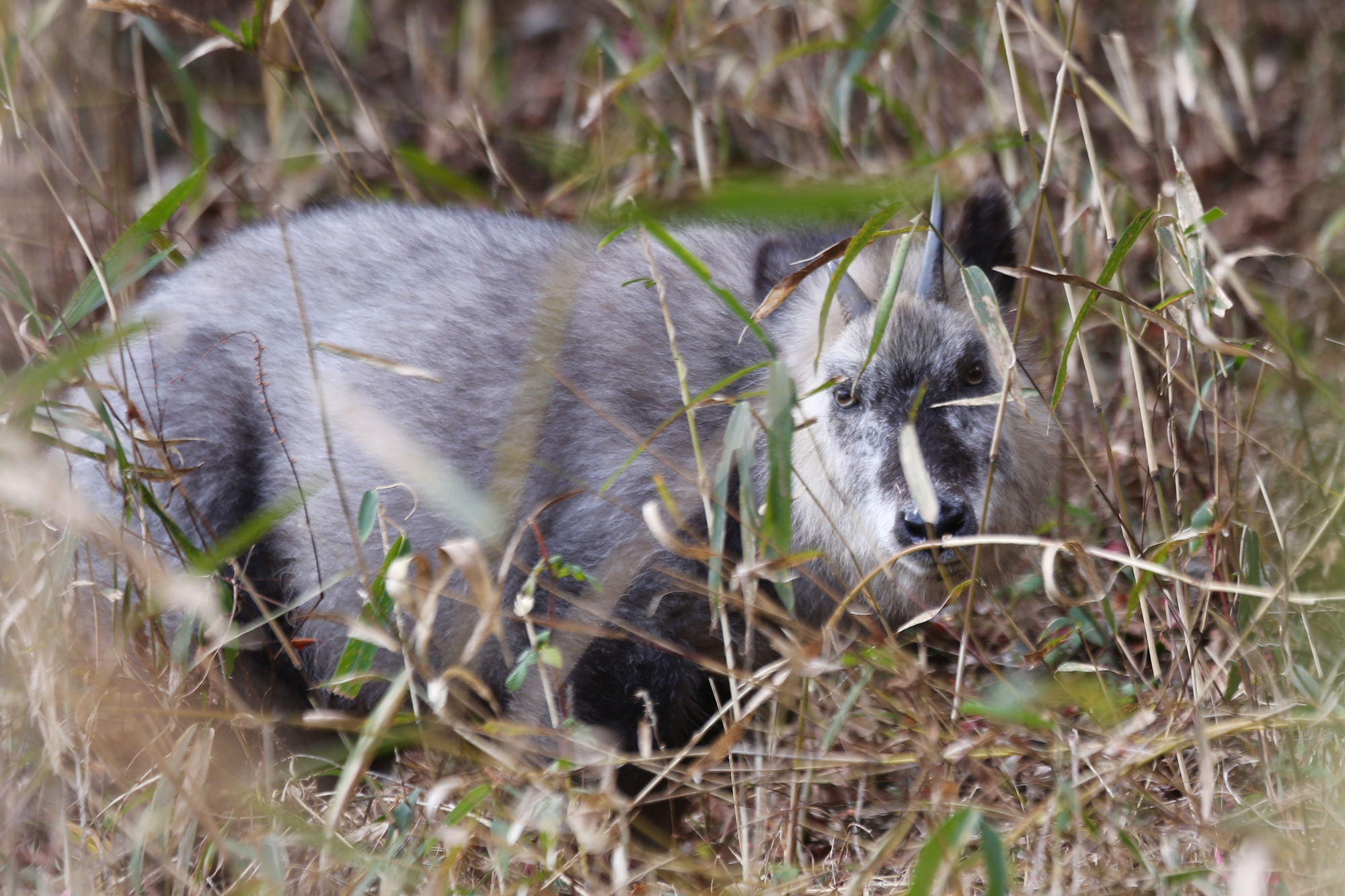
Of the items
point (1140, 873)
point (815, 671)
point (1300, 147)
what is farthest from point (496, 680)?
point (1300, 147)

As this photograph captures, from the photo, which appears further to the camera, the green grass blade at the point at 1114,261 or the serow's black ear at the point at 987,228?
the serow's black ear at the point at 987,228

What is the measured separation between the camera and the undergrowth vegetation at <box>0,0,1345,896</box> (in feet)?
7.92

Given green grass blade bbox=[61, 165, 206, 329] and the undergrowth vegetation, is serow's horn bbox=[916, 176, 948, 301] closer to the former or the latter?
the undergrowth vegetation

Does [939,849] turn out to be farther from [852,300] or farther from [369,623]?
[852,300]

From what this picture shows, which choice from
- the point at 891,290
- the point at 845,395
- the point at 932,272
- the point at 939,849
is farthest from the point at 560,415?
the point at 939,849

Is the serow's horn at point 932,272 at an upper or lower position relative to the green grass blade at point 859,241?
lower

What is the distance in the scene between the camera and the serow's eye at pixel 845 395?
3172 mm

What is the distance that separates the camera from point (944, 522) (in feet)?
9.20

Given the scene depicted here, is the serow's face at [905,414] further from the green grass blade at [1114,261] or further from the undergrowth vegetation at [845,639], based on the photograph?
the green grass blade at [1114,261]

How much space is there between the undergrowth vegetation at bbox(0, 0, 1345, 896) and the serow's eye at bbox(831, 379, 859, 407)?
432 mm

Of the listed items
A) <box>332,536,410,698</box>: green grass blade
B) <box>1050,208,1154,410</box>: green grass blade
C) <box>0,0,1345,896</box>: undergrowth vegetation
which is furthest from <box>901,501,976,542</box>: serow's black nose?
<box>332,536,410,698</box>: green grass blade

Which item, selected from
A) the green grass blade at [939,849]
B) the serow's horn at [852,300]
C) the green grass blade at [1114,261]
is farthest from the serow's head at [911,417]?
the green grass blade at [939,849]

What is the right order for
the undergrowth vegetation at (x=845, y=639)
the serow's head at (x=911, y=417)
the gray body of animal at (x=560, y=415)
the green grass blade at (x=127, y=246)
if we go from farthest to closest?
the gray body of animal at (x=560, y=415)
the serow's head at (x=911, y=417)
the green grass blade at (x=127, y=246)
the undergrowth vegetation at (x=845, y=639)

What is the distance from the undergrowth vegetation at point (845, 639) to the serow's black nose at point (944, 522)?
15 cm
